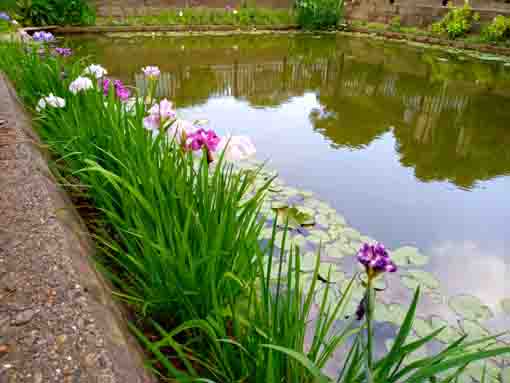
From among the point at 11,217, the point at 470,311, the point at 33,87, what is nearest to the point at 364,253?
the point at 11,217

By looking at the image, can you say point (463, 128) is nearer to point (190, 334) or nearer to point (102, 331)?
point (190, 334)

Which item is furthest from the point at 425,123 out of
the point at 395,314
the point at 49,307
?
the point at 49,307

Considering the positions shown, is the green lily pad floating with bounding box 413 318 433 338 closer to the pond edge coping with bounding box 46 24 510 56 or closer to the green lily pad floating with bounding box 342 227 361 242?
the green lily pad floating with bounding box 342 227 361 242

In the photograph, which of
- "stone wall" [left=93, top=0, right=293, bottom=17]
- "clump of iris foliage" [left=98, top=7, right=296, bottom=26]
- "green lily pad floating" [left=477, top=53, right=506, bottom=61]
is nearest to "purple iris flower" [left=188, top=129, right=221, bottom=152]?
"green lily pad floating" [left=477, top=53, right=506, bottom=61]

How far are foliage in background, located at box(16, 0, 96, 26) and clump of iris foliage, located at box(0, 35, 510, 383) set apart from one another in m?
8.31

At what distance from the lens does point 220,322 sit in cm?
78

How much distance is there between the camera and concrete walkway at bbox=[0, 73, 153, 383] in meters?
0.45

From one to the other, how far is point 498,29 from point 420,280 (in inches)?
322

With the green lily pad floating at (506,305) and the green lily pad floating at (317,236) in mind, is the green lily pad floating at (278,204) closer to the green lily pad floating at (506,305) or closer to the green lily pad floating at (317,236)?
the green lily pad floating at (317,236)

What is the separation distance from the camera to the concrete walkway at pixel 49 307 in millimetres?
452

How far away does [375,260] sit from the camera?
0.53 meters

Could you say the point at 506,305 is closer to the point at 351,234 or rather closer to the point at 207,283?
the point at 351,234

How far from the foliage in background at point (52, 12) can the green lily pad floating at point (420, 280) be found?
9305 mm

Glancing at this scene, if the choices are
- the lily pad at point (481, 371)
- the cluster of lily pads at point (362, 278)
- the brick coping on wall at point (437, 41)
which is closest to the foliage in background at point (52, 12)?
the brick coping on wall at point (437, 41)
